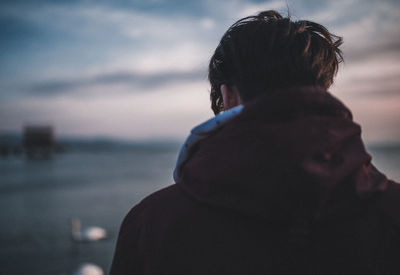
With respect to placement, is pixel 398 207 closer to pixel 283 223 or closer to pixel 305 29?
pixel 283 223

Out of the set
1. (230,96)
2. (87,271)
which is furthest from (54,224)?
(230,96)

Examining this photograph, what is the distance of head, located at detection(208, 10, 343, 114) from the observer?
3.67 feet

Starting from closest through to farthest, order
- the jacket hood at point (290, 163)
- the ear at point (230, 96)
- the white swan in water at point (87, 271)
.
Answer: the jacket hood at point (290, 163) → the ear at point (230, 96) → the white swan in water at point (87, 271)

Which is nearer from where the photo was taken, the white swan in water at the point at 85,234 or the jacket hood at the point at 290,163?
the jacket hood at the point at 290,163

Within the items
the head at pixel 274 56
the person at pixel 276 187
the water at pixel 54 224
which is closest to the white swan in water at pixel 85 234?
the water at pixel 54 224

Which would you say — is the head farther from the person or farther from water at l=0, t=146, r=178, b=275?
water at l=0, t=146, r=178, b=275

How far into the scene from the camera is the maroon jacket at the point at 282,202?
958mm

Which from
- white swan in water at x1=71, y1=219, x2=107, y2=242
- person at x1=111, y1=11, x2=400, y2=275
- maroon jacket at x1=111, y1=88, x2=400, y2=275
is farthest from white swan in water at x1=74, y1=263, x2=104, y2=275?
maroon jacket at x1=111, y1=88, x2=400, y2=275

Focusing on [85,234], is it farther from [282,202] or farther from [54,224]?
[282,202]

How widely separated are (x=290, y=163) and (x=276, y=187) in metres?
0.10

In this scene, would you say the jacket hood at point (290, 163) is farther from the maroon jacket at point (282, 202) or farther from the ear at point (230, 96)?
the ear at point (230, 96)

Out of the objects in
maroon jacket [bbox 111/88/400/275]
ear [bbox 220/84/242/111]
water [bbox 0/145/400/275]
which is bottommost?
water [bbox 0/145/400/275]

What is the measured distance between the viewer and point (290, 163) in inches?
36.9

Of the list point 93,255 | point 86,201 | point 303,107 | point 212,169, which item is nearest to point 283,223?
point 212,169
